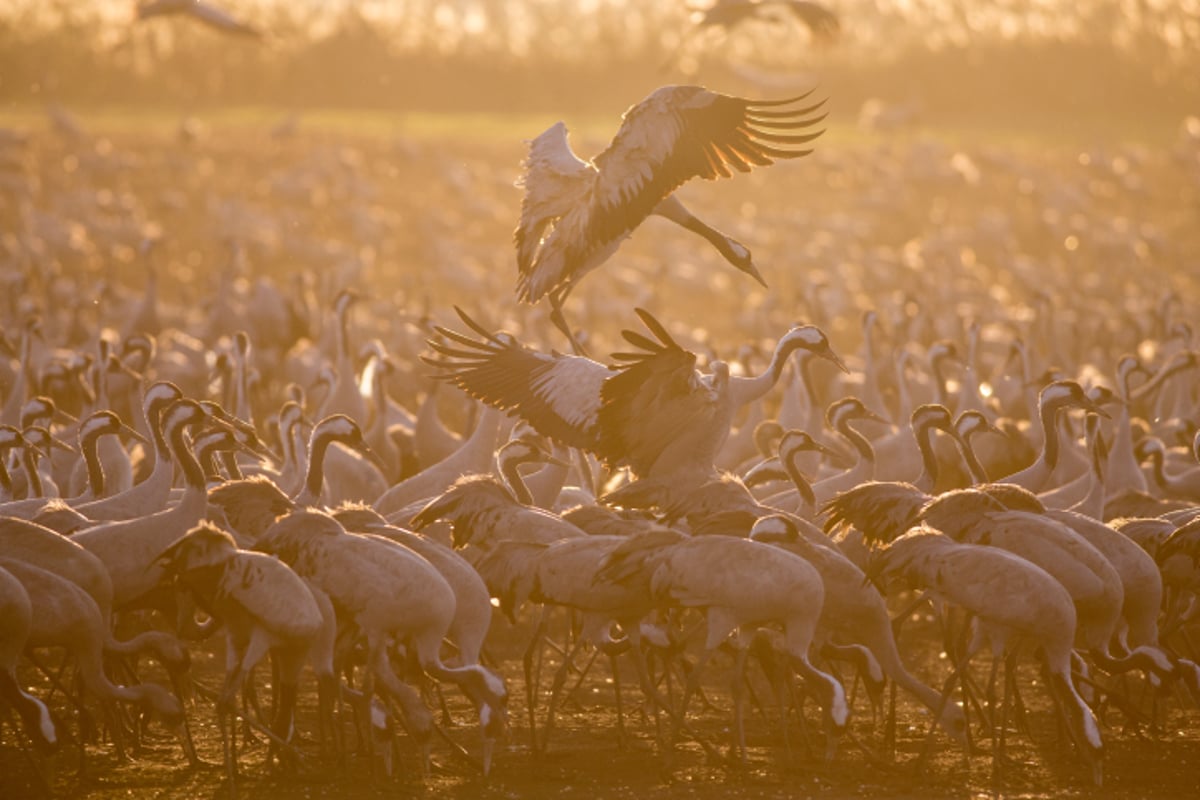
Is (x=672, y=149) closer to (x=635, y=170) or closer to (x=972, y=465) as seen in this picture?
(x=635, y=170)

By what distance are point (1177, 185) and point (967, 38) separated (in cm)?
1015

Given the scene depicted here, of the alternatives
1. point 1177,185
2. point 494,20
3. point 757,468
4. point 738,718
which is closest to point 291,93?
point 494,20

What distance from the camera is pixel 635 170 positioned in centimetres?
997

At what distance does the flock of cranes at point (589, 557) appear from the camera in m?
7.48

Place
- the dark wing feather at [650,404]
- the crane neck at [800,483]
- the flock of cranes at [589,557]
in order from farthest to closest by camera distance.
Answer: the crane neck at [800,483] → the dark wing feather at [650,404] → the flock of cranes at [589,557]

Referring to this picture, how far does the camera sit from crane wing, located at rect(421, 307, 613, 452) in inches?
354

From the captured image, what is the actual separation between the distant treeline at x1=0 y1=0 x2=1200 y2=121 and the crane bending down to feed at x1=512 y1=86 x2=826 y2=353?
1264 inches

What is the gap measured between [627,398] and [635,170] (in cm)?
182

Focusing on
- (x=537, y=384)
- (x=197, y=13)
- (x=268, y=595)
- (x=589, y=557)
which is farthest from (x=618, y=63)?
(x=268, y=595)

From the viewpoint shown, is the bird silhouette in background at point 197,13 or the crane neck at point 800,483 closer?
the crane neck at point 800,483

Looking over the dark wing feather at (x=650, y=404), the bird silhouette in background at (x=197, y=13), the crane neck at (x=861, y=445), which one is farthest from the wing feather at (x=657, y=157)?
the bird silhouette in background at (x=197, y=13)

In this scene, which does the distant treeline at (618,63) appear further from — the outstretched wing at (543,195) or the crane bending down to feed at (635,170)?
the crane bending down to feed at (635,170)

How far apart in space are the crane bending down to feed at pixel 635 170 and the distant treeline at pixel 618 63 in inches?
1264

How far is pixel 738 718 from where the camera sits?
7750 mm
